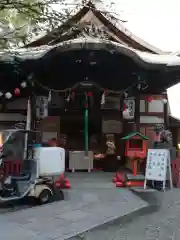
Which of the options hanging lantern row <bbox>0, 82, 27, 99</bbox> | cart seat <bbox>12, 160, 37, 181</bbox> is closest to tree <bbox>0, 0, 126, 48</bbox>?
cart seat <bbox>12, 160, 37, 181</bbox>

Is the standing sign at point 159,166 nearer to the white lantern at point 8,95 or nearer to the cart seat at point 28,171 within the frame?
the cart seat at point 28,171

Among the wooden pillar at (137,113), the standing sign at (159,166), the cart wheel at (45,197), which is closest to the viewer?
the cart wheel at (45,197)

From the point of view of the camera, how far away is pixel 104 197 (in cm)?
904

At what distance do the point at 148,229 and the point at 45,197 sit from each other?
294cm

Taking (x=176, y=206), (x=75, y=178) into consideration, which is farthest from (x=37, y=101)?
(x=176, y=206)

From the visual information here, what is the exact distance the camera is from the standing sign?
10.2 meters

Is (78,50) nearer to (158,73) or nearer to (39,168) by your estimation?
(158,73)

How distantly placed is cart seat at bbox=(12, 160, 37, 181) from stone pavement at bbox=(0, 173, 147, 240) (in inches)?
32.5

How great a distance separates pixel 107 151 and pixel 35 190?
7142 mm

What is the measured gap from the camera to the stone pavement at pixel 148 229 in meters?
5.76

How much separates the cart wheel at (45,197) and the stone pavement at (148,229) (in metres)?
2.28

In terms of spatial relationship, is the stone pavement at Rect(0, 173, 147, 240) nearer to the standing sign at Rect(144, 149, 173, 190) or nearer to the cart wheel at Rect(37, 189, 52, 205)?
the cart wheel at Rect(37, 189, 52, 205)

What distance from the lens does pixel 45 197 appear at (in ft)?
26.9

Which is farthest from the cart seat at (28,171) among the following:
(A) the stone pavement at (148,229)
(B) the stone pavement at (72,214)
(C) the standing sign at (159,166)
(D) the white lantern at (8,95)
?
(D) the white lantern at (8,95)
